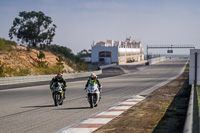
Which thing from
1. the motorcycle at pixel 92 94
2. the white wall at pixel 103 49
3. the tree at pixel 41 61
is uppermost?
the white wall at pixel 103 49

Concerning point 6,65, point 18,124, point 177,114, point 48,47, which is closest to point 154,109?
point 177,114

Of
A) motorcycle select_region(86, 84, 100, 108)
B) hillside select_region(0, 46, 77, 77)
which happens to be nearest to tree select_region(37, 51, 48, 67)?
hillside select_region(0, 46, 77, 77)

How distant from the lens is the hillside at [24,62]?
42.0 metres

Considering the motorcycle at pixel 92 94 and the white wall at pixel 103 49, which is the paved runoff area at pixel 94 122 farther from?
the white wall at pixel 103 49

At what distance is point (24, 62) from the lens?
47.3 metres

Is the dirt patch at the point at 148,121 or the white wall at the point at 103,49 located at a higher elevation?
the white wall at the point at 103,49

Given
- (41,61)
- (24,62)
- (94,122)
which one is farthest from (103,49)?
(94,122)

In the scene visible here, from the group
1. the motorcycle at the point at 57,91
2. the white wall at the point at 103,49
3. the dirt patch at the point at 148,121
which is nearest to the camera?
the dirt patch at the point at 148,121

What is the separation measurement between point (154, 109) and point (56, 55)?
4775 centimetres

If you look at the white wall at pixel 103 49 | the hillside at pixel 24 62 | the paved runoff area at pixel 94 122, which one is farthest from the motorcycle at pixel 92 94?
the white wall at pixel 103 49

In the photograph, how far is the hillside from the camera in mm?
42000

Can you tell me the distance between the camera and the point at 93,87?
45.2 ft

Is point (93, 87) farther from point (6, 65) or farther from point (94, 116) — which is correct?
point (6, 65)

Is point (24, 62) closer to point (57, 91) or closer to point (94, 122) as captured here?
point (57, 91)
